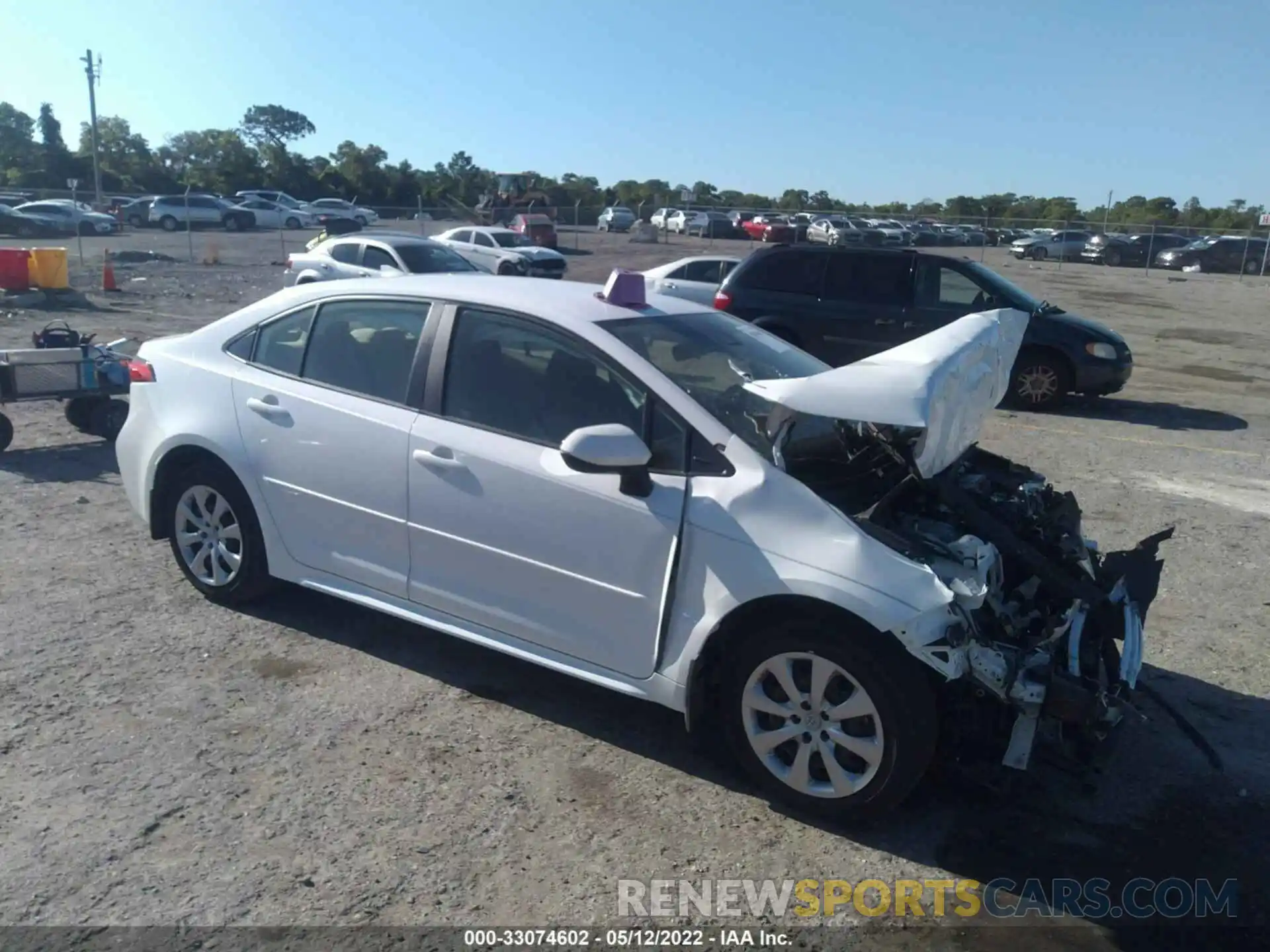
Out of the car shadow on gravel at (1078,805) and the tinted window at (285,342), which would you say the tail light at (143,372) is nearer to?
the tinted window at (285,342)

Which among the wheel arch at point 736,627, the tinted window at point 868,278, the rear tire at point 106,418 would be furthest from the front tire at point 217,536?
the tinted window at point 868,278

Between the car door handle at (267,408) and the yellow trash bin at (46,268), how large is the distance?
1856 centimetres

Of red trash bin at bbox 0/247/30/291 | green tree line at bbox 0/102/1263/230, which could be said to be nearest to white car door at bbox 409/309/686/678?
red trash bin at bbox 0/247/30/291

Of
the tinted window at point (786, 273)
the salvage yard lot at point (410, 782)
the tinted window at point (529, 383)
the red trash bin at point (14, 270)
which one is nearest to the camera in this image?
the salvage yard lot at point (410, 782)

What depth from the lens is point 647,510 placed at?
12.5 ft

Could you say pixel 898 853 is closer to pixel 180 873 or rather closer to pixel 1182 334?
pixel 180 873

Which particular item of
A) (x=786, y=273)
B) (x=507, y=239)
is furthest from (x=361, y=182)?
(x=786, y=273)

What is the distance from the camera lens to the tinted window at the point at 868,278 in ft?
38.9

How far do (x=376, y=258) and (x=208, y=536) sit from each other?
1344cm

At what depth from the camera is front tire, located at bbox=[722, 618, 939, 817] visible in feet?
11.3

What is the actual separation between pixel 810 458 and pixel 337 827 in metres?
2.12

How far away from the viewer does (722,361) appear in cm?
453

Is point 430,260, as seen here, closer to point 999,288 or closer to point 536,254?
point 999,288

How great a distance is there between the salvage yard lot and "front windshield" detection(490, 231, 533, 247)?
24.1m
